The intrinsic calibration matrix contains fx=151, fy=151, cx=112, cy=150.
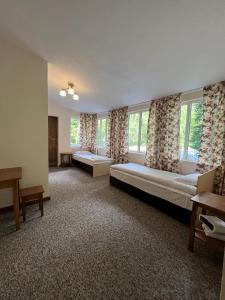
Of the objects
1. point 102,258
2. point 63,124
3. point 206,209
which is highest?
point 63,124

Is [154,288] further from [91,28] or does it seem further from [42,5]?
[42,5]

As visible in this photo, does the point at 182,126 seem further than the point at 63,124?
No

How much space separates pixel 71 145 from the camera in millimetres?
6598

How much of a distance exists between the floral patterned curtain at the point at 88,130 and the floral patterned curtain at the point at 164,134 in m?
3.03

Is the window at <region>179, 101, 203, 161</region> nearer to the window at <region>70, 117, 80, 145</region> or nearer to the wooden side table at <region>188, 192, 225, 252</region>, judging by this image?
the wooden side table at <region>188, 192, 225, 252</region>

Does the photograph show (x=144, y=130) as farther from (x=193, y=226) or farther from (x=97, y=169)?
(x=193, y=226)

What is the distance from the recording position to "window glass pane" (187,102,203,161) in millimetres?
3211

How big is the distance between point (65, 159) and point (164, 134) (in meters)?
4.08

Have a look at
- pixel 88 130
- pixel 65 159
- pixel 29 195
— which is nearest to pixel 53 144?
pixel 65 159

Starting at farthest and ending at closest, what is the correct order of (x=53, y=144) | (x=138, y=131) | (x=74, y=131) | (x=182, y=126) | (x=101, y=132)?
(x=74, y=131) < (x=101, y=132) < (x=53, y=144) < (x=138, y=131) < (x=182, y=126)

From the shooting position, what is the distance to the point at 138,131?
4684mm

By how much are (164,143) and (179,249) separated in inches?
92.3

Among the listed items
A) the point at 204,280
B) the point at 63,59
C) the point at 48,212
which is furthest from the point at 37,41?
the point at 204,280

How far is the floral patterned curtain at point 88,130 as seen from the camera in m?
6.54
